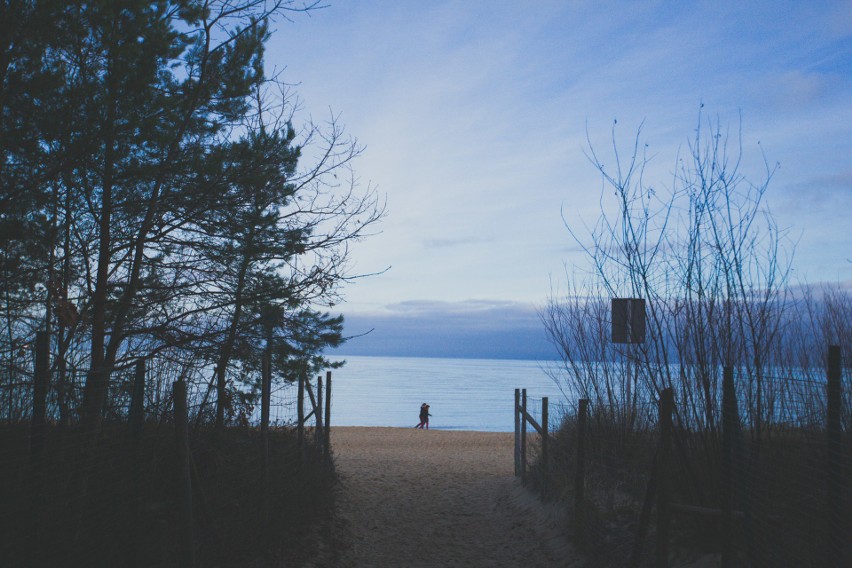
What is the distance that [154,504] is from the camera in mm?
5984

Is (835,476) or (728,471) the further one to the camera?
(728,471)

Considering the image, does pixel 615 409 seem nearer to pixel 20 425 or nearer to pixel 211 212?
pixel 211 212

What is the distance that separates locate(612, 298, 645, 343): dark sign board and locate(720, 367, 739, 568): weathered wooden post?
185 cm

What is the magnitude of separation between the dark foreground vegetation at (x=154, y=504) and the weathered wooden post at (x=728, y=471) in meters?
4.19

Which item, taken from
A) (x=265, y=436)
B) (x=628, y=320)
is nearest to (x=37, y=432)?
(x=265, y=436)

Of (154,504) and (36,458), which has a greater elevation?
(36,458)

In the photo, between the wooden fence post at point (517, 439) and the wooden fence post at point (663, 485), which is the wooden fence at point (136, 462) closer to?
the wooden fence post at point (663, 485)

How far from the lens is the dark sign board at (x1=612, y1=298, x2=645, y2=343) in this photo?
761 centimetres

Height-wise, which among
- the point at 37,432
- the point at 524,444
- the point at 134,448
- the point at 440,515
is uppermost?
the point at 37,432

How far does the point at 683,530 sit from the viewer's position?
693 cm

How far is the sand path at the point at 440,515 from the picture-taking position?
8.61 meters

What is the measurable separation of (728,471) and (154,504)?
4688 mm

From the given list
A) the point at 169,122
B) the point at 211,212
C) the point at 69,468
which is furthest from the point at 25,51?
the point at 69,468

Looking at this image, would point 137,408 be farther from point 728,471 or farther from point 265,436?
point 728,471
